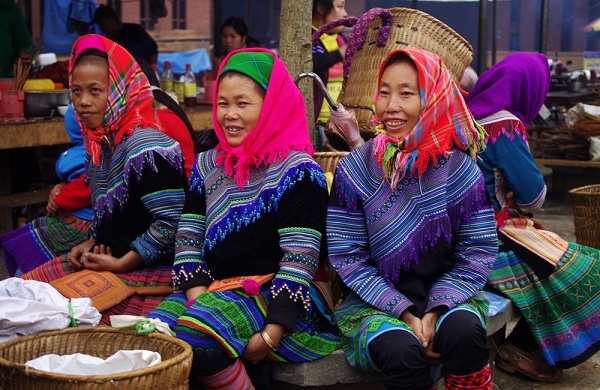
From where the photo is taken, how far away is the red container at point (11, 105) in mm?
5812

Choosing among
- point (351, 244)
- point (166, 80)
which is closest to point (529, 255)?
point (351, 244)

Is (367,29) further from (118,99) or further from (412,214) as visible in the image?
(412,214)

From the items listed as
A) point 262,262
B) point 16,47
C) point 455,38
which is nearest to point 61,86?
point 16,47

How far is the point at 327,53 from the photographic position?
241 inches

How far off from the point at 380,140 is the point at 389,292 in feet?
1.97

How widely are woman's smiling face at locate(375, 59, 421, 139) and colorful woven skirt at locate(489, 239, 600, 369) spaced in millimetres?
970

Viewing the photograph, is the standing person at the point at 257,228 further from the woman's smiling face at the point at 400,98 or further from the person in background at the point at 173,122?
the person in background at the point at 173,122

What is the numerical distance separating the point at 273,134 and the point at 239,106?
183 mm

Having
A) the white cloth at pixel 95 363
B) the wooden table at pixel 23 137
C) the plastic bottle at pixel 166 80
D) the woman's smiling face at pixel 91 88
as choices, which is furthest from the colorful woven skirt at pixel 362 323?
the plastic bottle at pixel 166 80

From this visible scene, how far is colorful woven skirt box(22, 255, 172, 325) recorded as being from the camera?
3.55 m

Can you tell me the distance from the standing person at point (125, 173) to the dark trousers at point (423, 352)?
116 centimetres

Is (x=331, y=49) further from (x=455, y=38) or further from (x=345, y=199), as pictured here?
(x=345, y=199)

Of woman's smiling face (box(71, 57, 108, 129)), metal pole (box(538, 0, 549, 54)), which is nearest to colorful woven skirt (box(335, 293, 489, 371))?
woman's smiling face (box(71, 57, 108, 129))

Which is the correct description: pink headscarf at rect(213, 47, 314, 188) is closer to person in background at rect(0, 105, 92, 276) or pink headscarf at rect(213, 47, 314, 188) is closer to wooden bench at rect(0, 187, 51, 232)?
person in background at rect(0, 105, 92, 276)
